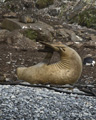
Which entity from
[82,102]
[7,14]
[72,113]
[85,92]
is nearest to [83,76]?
[85,92]

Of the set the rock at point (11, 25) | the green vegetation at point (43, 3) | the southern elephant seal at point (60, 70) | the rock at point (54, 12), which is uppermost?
the green vegetation at point (43, 3)

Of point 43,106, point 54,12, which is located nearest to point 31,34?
point 54,12

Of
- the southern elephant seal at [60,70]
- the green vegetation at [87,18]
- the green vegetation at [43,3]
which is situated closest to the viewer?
the southern elephant seal at [60,70]

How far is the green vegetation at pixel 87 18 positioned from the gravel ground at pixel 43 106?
11.5 m

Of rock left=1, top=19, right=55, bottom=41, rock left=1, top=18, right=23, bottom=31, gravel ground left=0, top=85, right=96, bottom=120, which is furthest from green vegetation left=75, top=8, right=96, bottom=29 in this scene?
gravel ground left=0, top=85, right=96, bottom=120

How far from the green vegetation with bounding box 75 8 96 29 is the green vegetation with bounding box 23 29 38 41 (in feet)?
15.8

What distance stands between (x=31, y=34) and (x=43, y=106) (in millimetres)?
8389

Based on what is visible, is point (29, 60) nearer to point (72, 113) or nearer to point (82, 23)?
point (72, 113)

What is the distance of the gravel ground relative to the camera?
3691mm

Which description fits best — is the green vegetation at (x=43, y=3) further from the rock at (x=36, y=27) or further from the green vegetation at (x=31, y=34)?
the green vegetation at (x=31, y=34)

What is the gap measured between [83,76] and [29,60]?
222 centimetres

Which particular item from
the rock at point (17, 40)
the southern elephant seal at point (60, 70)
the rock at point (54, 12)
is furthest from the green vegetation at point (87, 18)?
the southern elephant seal at point (60, 70)

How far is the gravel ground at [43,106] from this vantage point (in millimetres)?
3691

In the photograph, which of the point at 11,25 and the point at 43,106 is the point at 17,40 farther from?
the point at 43,106
